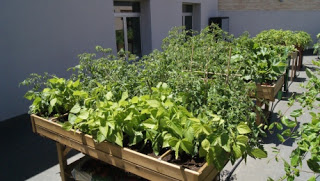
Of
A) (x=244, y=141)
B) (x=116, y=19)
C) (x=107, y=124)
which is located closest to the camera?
(x=244, y=141)

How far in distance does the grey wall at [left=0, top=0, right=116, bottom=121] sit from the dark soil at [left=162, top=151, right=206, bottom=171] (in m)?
3.68

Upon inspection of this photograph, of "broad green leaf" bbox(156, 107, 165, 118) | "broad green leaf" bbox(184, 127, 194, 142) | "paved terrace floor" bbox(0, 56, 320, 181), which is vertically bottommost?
"paved terrace floor" bbox(0, 56, 320, 181)

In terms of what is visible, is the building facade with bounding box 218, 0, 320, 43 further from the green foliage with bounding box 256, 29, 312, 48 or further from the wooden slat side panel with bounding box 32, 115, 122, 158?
the wooden slat side panel with bounding box 32, 115, 122, 158

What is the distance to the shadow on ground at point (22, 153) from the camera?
290 centimetres

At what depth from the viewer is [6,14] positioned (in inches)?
160

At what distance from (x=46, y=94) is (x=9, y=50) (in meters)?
2.56

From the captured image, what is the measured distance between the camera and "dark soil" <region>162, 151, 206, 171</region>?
1.49 m

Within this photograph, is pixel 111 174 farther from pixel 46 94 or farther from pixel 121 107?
pixel 46 94

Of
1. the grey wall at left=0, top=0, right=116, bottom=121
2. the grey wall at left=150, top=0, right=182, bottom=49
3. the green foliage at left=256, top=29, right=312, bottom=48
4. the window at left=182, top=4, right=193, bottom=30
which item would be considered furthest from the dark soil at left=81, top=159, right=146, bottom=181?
the window at left=182, top=4, right=193, bottom=30

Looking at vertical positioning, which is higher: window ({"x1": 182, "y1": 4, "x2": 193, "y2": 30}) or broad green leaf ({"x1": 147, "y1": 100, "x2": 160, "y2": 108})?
window ({"x1": 182, "y1": 4, "x2": 193, "y2": 30})

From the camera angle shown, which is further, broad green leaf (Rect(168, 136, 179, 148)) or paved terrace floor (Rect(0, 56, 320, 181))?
paved terrace floor (Rect(0, 56, 320, 181))

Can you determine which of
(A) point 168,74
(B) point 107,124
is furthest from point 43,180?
(A) point 168,74

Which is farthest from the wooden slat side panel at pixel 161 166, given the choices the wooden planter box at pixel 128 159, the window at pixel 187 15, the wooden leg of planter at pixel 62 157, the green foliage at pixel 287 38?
the window at pixel 187 15

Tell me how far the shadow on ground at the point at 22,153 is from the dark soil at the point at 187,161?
78.4 inches
